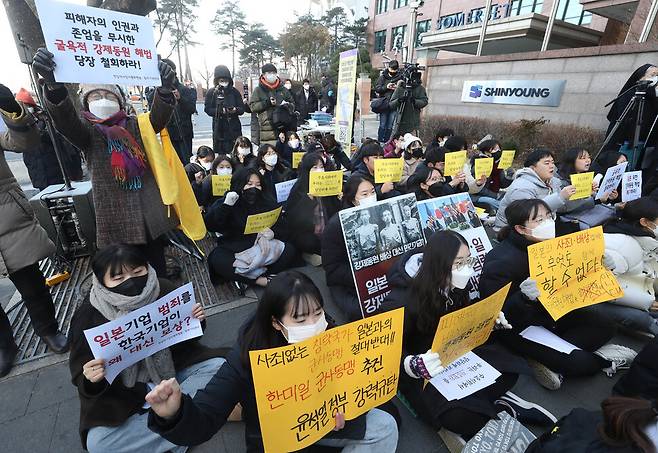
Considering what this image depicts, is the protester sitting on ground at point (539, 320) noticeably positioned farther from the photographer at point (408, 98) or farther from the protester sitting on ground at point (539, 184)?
the photographer at point (408, 98)

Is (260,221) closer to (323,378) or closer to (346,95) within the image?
(323,378)

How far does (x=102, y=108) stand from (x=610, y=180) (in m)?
5.43

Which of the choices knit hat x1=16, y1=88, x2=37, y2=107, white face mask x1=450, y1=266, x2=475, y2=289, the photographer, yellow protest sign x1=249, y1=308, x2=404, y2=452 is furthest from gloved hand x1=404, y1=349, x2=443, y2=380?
the photographer

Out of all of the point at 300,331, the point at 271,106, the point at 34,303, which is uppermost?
the point at 271,106

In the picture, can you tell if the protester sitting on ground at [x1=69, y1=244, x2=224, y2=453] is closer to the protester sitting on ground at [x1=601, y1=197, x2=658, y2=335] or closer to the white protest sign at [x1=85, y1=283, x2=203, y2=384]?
the white protest sign at [x1=85, y1=283, x2=203, y2=384]

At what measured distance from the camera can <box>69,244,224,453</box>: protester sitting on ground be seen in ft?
5.79

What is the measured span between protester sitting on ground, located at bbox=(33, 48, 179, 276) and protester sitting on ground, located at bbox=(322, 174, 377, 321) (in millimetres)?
1413

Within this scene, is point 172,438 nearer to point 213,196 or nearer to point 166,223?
point 166,223

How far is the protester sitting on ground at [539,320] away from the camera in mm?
2430

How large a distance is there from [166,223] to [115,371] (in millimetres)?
1592

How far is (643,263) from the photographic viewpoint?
9.51ft

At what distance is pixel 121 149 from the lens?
2652 millimetres

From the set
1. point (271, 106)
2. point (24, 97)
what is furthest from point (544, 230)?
point (24, 97)

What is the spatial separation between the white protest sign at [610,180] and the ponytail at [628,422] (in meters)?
3.95
